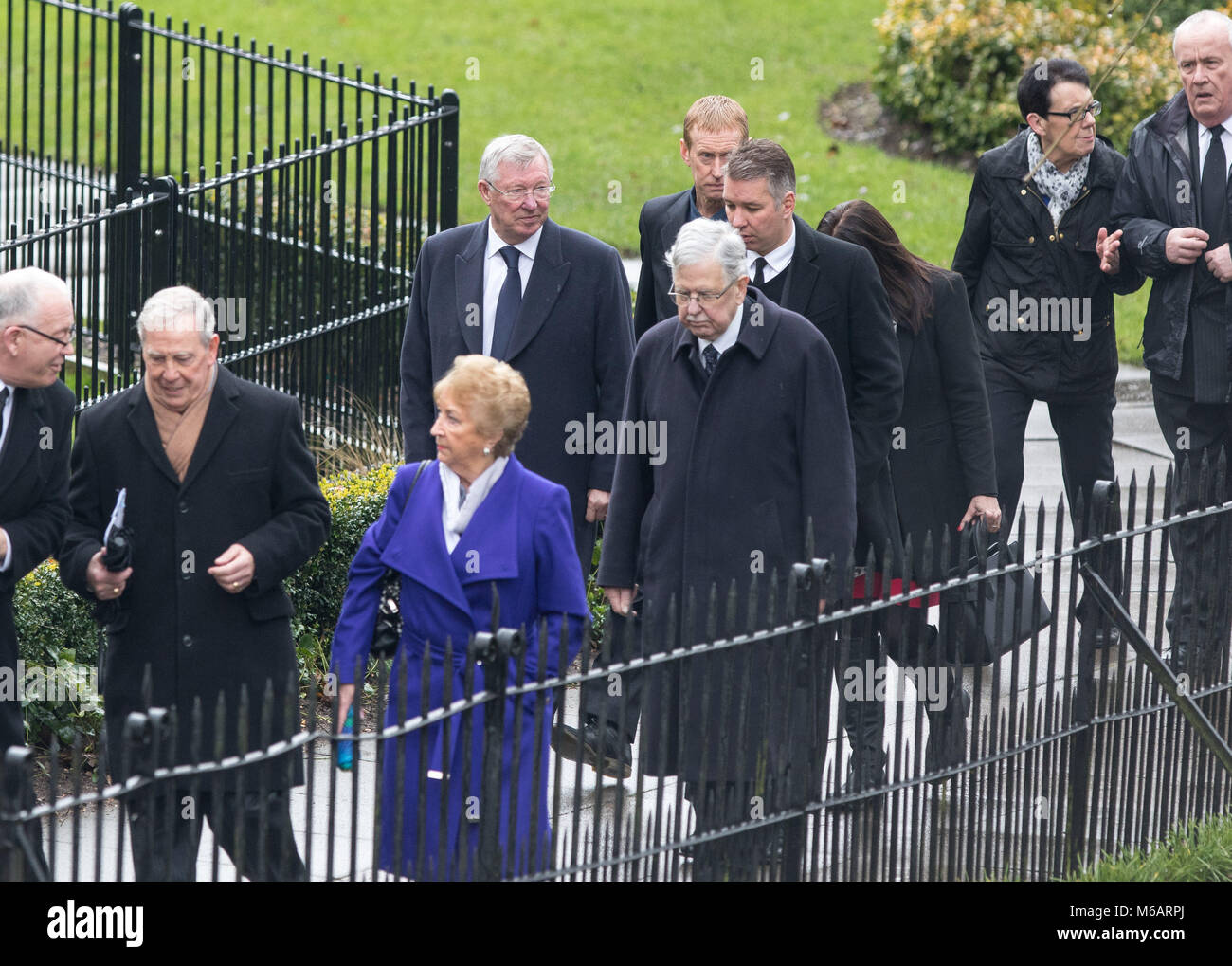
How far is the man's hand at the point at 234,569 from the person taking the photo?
15.4ft

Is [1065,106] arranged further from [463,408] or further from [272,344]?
[272,344]

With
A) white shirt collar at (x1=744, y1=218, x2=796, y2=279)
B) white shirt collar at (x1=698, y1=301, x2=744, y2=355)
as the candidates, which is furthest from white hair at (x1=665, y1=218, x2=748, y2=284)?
white shirt collar at (x1=744, y1=218, x2=796, y2=279)

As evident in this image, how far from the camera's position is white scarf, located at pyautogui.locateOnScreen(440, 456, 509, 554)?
4812 millimetres

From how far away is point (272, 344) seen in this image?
8844 mm

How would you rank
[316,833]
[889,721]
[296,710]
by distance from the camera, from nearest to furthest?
[296,710] < [316,833] < [889,721]

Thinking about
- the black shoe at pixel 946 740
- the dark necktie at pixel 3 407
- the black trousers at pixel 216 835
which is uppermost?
the dark necktie at pixel 3 407

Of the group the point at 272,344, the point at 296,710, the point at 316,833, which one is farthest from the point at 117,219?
the point at 296,710

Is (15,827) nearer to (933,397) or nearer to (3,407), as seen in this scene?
(3,407)

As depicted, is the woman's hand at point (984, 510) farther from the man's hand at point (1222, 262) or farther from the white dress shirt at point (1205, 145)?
the white dress shirt at point (1205, 145)

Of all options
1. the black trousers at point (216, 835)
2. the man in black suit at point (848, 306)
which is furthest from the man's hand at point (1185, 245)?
the black trousers at point (216, 835)

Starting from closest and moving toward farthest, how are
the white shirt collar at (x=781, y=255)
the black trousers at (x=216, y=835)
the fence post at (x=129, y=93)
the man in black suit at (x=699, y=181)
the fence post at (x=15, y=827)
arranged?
1. the fence post at (x=15, y=827)
2. the black trousers at (x=216, y=835)
3. the white shirt collar at (x=781, y=255)
4. the man in black suit at (x=699, y=181)
5. the fence post at (x=129, y=93)

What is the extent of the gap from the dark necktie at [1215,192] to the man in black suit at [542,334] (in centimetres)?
223

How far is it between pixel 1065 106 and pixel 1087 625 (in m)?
2.35

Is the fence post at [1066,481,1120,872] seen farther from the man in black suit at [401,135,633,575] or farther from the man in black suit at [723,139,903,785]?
the man in black suit at [401,135,633,575]
